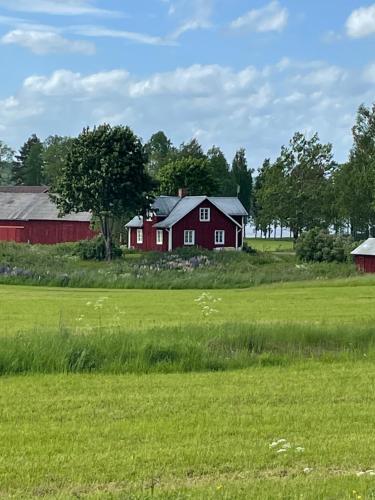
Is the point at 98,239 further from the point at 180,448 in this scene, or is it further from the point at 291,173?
the point at 180,448

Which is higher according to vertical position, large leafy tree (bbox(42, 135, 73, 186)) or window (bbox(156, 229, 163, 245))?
large leafy tree (bbox(42, 135, 73, 186))

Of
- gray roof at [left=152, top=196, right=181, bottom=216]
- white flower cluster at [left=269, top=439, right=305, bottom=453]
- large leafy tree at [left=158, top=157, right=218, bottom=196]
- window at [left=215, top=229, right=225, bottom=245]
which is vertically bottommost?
white flower cluster at [left=269, top=439, right=305, bottom=453]

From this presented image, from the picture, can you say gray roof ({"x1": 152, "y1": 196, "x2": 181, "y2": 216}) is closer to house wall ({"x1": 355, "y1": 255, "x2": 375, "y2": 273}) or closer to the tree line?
the tree line

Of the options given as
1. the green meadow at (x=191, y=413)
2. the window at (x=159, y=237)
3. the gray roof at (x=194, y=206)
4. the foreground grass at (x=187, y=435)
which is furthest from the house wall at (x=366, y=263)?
the foreground grass at (x=187, y=435)

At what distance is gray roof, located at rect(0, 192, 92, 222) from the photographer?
89.5m

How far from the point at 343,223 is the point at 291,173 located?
8539 millimetres

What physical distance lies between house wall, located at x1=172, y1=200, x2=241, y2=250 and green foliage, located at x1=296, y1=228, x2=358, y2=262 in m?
10.1

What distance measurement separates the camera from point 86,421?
10961 mm

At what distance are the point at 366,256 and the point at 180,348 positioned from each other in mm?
46200

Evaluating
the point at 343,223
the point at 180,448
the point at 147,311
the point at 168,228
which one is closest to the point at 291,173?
the point at 343,223

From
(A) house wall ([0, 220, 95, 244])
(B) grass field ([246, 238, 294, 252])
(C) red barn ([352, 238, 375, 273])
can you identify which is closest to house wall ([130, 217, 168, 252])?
(A) house wall ([0, 220, 95, 244])

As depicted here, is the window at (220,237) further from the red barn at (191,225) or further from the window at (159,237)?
the window at (159,237)

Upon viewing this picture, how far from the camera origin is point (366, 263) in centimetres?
6091

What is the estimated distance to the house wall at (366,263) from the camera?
6025 cm
